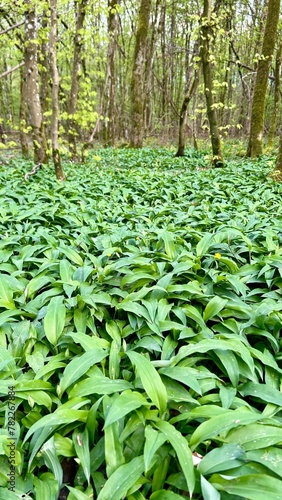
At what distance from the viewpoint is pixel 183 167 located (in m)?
8.54

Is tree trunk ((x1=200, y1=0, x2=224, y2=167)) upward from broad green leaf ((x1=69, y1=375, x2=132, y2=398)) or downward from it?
upward

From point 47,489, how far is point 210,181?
5.52 m

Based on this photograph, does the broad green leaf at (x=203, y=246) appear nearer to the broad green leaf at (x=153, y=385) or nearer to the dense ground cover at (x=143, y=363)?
the dense ground cover at (x=143, y=363)

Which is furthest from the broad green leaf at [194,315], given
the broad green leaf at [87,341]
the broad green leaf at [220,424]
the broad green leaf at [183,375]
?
the broad green leaf at [220,424]

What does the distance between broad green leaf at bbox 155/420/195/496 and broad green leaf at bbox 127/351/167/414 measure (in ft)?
0.25

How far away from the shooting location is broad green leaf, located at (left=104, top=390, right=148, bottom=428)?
1090mm

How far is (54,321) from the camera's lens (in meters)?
1.67

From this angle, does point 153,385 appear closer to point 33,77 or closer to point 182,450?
point 182,450

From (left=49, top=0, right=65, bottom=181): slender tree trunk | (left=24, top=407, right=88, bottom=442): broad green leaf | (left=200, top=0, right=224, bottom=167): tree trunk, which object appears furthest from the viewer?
(left=200, top=0, right=224, bottom=167): tree trunk

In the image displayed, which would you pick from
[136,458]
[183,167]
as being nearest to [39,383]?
[136,458]

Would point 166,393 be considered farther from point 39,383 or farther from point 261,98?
point 261,98

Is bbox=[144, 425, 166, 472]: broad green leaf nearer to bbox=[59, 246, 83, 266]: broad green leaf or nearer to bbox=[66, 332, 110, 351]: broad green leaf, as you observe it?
bbox=[66, 332, 110, 351]: broad green leaf

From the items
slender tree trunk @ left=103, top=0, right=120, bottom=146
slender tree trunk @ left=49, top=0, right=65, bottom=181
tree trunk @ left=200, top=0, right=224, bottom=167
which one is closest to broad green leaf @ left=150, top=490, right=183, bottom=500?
slender tree trunk @ left=49, top=0, right=65, bottom=181

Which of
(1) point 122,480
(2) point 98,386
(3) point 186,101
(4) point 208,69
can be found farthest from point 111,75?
(1) point 122,480
